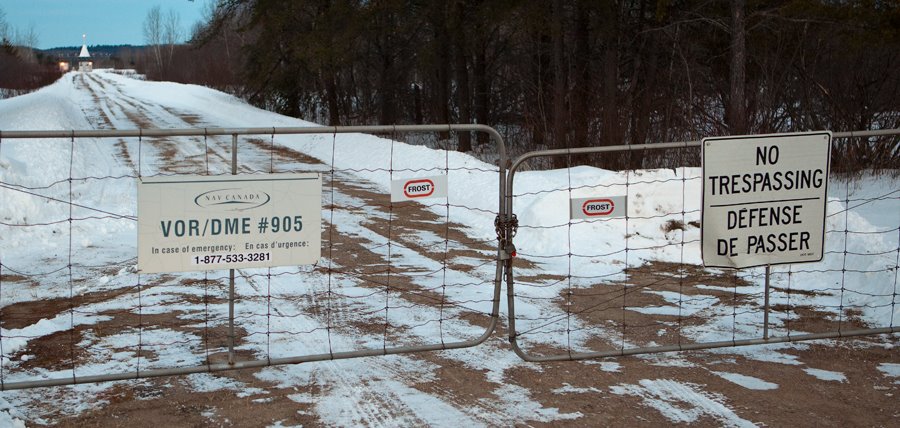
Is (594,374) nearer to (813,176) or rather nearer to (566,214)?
(813,176)

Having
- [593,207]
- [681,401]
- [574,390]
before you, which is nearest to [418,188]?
[593,207]

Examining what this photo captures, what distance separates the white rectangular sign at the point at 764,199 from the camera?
6.49m

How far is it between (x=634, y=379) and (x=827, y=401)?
1.29 meters

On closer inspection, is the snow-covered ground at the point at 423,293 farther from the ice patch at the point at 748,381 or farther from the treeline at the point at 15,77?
the treeline at the point at 15,77

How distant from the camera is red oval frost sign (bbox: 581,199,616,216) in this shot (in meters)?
6.42

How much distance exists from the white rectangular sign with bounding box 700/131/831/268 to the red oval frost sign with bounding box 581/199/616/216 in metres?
0.74

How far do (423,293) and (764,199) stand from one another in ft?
11.4

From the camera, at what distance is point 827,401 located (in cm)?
569

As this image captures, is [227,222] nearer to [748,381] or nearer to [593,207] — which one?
[593,207]

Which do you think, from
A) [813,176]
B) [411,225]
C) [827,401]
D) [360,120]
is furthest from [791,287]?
[360,120]

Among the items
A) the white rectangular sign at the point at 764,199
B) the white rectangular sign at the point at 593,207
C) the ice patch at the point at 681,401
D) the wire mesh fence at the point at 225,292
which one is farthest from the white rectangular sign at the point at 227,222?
the white rectangular sign at the point at 764,199

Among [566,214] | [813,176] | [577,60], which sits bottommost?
[566,214]

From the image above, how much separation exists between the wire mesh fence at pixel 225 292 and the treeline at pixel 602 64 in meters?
6.80

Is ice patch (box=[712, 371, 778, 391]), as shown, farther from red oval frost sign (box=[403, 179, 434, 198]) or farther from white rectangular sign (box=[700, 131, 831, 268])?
red oval frost sign (box=[403, 179, 434, 198])
